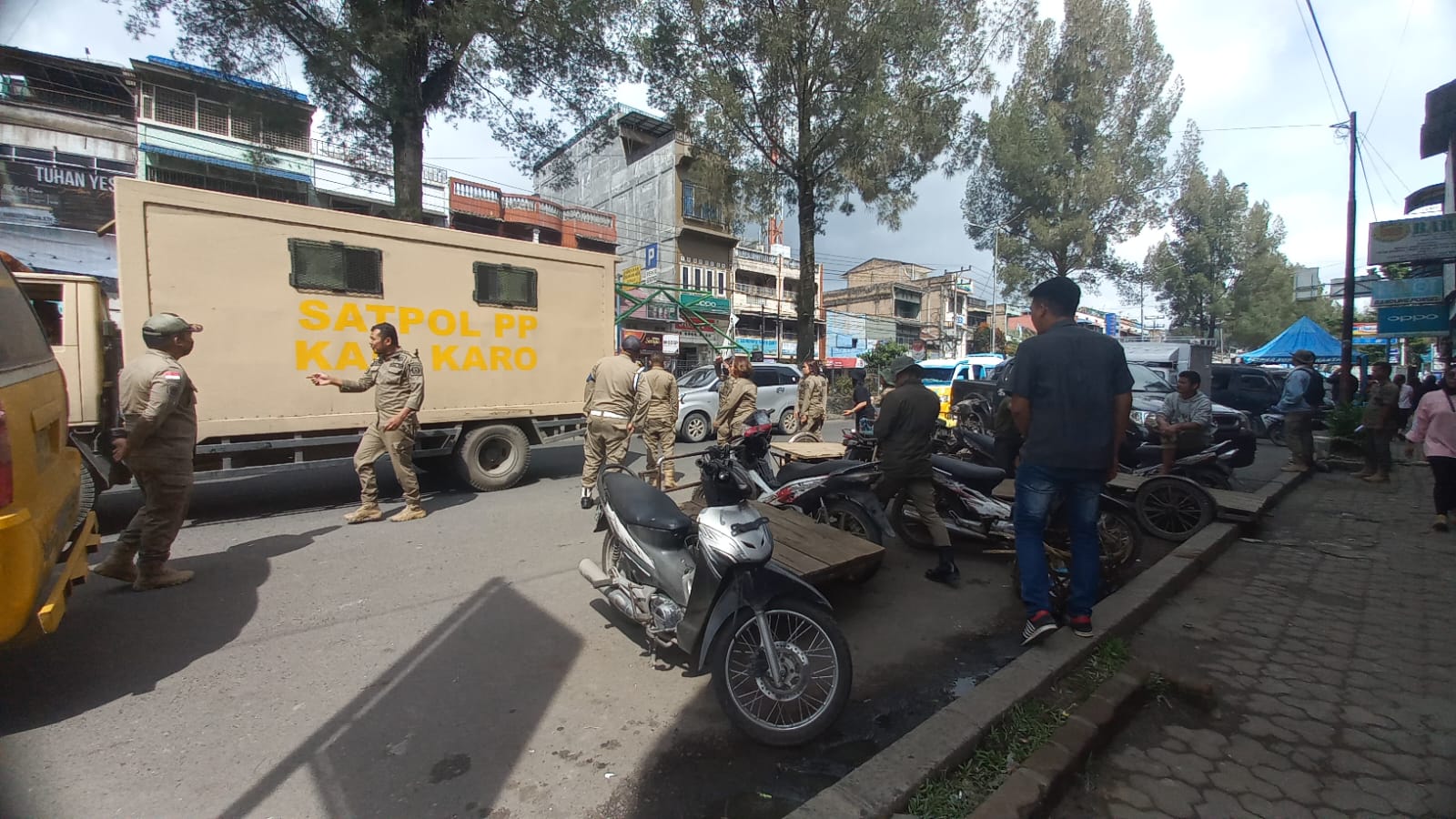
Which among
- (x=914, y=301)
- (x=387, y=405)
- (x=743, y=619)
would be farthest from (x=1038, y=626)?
(x=914, y=301)

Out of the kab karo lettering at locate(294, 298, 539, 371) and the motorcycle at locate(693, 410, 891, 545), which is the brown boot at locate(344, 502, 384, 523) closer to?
the kab karo lettering at locate(294, 298, 539, 371)

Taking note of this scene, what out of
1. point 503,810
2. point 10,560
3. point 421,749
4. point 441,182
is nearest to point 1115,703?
point 503,810

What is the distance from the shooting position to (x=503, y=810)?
206 cm

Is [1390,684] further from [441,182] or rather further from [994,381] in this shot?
[441,182]

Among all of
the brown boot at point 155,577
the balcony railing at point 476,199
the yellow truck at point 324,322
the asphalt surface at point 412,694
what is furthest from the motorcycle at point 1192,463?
the balcony railing at point 476,199

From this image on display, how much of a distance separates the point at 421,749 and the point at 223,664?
1456mm

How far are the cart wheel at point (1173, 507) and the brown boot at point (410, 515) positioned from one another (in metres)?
6.50

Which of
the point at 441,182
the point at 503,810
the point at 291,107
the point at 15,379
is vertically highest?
the point at 441,182

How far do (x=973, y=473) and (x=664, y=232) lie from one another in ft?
92.4

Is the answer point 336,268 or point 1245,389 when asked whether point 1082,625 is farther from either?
point 1245,389

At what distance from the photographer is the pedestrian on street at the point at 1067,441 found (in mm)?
3064

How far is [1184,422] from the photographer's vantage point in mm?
6129

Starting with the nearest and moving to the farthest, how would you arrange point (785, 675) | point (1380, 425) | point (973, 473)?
point (785, 675) < point (973, 473) < point (1380, 425)

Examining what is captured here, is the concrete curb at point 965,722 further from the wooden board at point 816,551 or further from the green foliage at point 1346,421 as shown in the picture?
the green foliage at point 1346,421
